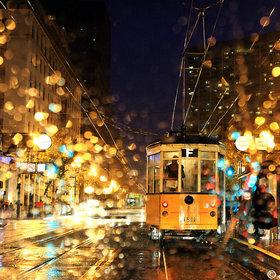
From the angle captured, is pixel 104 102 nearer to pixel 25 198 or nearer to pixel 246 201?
pixel 25 198

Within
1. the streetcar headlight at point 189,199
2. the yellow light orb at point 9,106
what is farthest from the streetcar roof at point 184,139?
the yellow light orb at point 9,106

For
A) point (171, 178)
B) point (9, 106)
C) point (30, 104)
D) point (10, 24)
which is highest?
point (10, 24)

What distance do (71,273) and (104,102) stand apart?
404 ft

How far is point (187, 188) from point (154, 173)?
4.34ft

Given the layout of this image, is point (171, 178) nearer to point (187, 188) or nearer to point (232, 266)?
point (187, 188)

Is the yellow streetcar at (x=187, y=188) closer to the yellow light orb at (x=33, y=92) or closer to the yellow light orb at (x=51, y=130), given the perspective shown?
the yellow light orb at (x=51, y=130)

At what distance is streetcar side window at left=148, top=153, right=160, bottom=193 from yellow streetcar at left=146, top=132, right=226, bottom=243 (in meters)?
0.03

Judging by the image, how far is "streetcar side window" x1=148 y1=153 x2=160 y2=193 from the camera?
1733cm

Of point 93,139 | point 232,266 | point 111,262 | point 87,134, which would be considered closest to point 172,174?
point 111,262

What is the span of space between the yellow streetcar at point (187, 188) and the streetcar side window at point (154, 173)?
0.03 m

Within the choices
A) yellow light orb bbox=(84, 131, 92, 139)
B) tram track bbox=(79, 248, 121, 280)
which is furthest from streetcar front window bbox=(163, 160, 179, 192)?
yellow light orb bbox=(84, 131, 92, 139)

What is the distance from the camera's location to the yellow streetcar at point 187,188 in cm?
1666

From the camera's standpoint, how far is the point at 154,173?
17641 millimetres

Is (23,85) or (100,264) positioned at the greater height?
(23,85)
